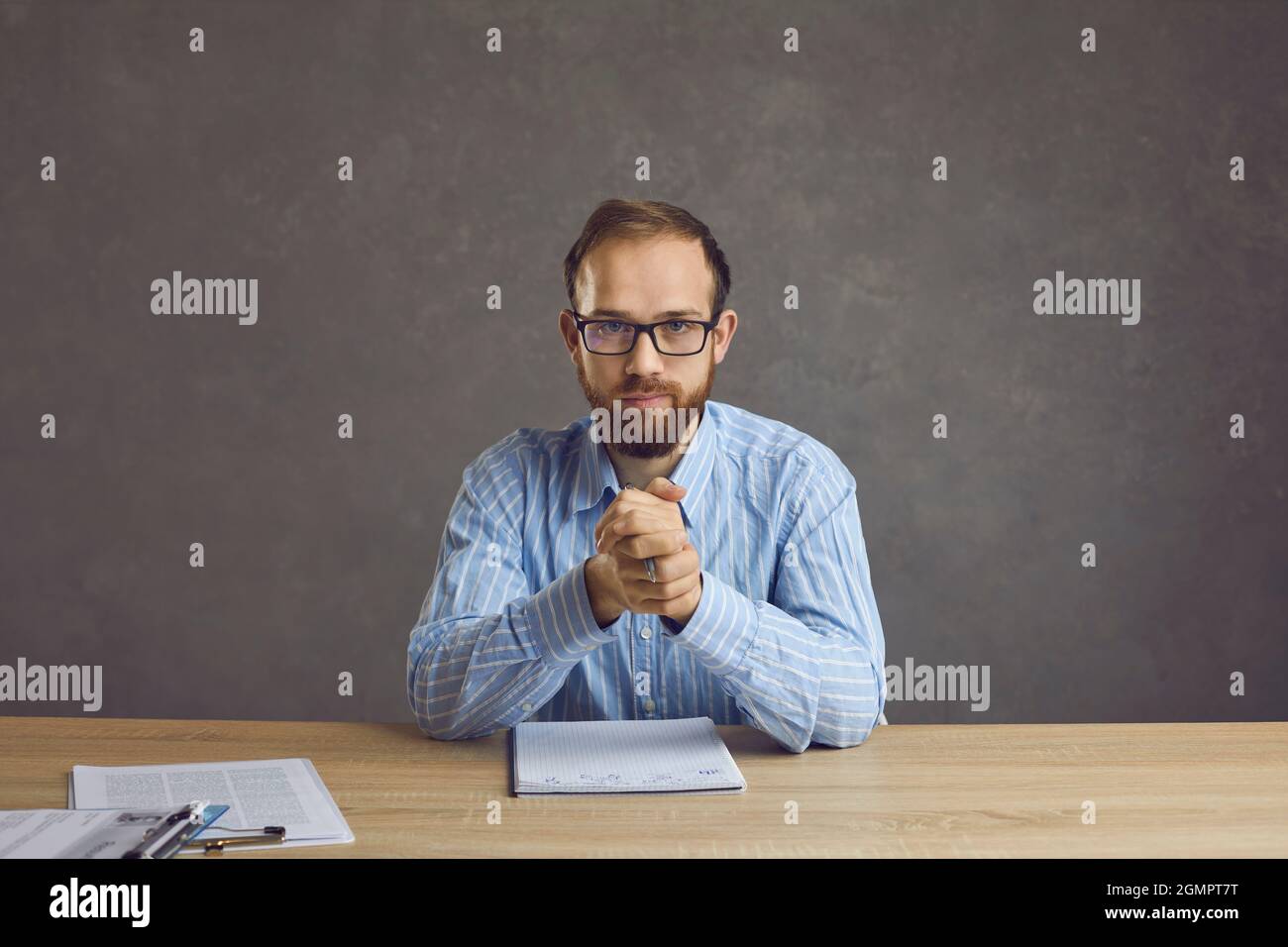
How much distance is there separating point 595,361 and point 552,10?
1.91m

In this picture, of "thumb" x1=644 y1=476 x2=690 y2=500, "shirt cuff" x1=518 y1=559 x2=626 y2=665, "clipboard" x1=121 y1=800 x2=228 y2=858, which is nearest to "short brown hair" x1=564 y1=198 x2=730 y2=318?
"thumb" x1=644 y1=476 x2=690 y2=500

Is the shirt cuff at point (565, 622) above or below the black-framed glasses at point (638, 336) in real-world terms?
below

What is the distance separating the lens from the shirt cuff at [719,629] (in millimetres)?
1507

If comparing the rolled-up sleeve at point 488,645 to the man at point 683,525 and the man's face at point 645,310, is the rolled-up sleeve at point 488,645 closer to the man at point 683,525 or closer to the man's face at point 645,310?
the man at point 683,525

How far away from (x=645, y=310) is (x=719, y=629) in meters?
0.56

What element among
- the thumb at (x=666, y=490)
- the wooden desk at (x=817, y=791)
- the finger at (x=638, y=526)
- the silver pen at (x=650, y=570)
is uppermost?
the thumb at (x=666, y=490)

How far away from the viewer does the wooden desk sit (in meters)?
1.20

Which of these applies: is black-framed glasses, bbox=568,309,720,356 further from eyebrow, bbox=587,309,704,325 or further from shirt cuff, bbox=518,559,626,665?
shirt cuff, bbox=518,559,626,665

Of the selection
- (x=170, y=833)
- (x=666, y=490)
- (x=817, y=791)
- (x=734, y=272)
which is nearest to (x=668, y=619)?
(x=666, y=490)

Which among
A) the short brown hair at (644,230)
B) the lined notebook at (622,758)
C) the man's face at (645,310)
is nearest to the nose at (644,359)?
the man's face at (645,310)

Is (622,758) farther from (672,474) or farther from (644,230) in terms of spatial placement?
(644,230)

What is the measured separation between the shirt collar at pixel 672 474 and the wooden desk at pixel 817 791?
1.33ft
